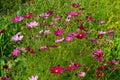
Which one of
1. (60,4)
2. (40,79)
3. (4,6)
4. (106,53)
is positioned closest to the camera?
(40,79)

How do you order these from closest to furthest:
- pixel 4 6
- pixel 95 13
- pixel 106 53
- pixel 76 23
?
1. pixel 106 53
2. pixel 76 23
3. pixel 95 13
4. pixel 4 6

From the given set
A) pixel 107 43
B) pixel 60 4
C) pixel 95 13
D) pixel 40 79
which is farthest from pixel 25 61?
pixel 60 4

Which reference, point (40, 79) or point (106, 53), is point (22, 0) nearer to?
point (106, 53)

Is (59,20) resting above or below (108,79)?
above

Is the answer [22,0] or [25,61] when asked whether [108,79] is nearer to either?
[25,61]

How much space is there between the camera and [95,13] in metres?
5.02

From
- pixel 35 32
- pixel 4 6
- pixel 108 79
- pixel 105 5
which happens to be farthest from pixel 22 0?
pixel 108 79

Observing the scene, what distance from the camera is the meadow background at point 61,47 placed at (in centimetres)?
346

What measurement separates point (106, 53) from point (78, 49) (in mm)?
373

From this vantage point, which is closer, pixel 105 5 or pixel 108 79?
pixel 108 79

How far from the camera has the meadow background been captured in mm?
3461

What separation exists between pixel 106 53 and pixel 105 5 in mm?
1306

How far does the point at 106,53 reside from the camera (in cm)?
402

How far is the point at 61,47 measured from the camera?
11.9ft
